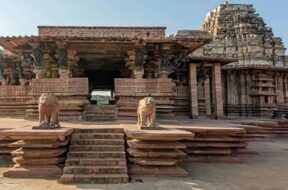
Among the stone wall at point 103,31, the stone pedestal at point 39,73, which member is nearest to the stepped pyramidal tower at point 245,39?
the stone wall at point 103,31

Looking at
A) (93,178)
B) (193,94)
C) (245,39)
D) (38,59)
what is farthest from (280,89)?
(93,178)

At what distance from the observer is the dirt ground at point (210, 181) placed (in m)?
5.35

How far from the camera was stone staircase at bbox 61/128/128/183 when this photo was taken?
18.7 feet

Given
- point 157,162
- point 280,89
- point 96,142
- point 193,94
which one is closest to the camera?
point 157,162

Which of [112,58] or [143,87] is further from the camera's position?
[112,58]

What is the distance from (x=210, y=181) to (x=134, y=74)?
24.2 feet

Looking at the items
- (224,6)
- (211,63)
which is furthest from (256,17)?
(211,63)

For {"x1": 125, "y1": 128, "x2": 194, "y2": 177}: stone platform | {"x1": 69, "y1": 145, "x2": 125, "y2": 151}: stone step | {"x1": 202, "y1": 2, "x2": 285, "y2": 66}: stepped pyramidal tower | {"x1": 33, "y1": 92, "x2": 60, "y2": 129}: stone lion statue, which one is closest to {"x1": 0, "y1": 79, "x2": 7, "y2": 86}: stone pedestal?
{"x1": 33, "y1": 92, "x2": 60, "y2": 129}: stone lion statue

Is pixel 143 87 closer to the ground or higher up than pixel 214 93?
higher up

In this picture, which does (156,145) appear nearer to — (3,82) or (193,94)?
(193,94)

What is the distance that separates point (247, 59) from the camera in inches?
847

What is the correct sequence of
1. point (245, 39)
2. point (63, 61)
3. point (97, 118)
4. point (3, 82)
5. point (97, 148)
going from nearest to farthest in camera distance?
1. point (97, 148)
2. point (63, 61)
3. point (97, 118)
4. point (3, 82)
5. point (245, 39)

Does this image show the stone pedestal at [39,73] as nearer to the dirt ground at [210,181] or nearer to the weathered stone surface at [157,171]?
the dirt ground at [210,181]

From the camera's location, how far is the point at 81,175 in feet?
18.9
